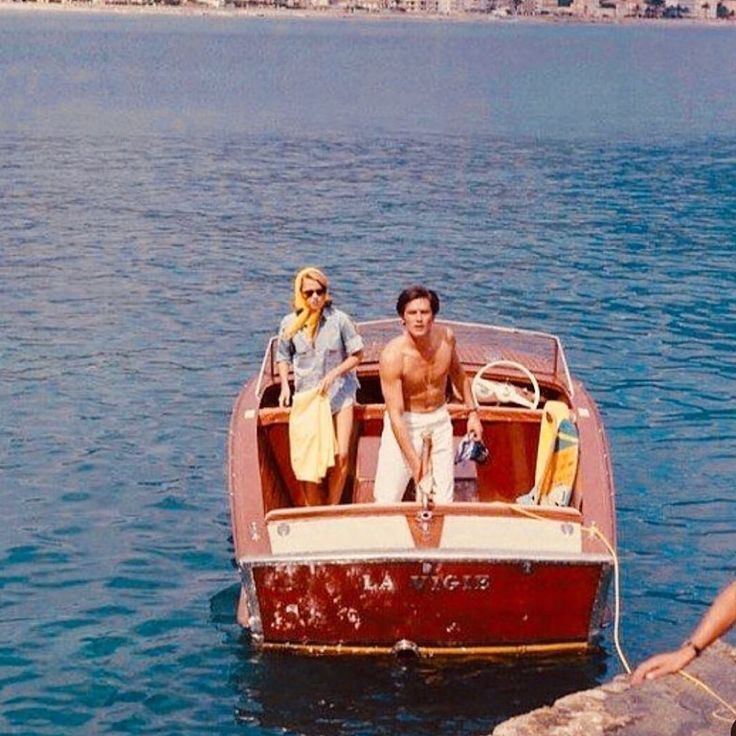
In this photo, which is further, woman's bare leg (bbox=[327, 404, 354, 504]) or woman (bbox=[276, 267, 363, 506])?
woman's bare leg (bbox=[327, 404, 354, 504])

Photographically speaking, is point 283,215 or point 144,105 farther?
point 144,105

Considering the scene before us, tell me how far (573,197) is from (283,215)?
8.36 m

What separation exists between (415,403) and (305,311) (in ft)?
5.28

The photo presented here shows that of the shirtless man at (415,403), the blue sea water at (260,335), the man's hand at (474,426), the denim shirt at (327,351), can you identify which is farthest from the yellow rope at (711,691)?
the denim shirt at (327,351)

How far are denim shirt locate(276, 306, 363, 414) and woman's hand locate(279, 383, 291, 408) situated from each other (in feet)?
1.13

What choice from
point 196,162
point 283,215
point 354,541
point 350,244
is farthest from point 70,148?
point 354,541

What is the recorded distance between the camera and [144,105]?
66.5 metres

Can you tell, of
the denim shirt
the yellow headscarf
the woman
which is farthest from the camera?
the denim shirt

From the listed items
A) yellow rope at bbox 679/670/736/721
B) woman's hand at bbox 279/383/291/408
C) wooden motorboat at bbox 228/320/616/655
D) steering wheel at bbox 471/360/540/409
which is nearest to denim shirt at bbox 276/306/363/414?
woman's hand at bbox 279/383/291/408

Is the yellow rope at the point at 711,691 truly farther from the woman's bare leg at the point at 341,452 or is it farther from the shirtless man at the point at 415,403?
the woman's bare leg at the point at 341,452

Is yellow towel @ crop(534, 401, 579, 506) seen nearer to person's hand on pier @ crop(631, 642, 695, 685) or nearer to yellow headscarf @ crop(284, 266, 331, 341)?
yellow headscarf @ crop(284, 266, 331, 341)

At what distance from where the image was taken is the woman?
12.4 meters

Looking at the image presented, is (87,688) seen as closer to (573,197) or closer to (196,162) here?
(573,197)

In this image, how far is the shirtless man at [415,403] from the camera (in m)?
11.1
